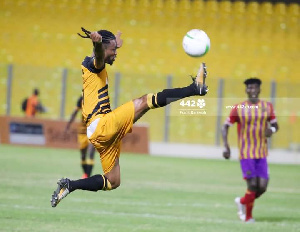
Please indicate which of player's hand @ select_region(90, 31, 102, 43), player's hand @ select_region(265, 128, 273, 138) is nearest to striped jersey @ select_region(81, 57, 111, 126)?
player's hand @ select_region(90, 31, 102, 43)

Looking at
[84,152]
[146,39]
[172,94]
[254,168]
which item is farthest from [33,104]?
[172,94]

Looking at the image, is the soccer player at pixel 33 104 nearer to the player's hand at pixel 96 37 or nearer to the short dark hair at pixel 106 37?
the short dark hair at pixel 106 37

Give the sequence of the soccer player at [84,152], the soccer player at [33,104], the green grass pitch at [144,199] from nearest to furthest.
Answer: the green grass pitch at [144,199] < the soccer player at [84,152] < the soccer player at [33,104]

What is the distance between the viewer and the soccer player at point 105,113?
912 centimetres

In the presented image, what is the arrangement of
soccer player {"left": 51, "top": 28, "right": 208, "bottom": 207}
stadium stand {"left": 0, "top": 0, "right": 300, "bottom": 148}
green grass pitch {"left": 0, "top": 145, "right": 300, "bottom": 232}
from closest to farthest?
soccer player {"left": 51, "top": 28, "right": 208, "bottom": 207}, green grass pitch {"left": 0, "top": 145, "right": 300, "bottom": 232}, stadium stand {"left": 0, "top": 0, "right": 300, "bottom": 148}

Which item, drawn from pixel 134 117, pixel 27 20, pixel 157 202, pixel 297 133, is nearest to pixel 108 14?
pixel 27 20

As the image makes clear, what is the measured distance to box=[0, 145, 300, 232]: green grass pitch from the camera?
1126 centimetres

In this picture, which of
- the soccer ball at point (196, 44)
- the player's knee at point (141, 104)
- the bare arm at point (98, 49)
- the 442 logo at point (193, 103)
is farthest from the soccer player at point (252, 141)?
the 442 logo at point (193, 103)

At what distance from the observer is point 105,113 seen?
9.38 metres

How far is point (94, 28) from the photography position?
102ft

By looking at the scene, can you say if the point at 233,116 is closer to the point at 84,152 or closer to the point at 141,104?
the point at 141,104

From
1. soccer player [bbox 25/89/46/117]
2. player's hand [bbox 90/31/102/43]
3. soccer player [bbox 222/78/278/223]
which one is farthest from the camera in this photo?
soccer player [bbox 25/89/46/117]

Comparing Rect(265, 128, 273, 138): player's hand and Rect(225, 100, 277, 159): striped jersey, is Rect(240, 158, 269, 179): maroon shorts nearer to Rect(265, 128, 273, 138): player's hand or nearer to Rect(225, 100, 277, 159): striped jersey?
Rect(225, 100, 277, 159): striped jersey

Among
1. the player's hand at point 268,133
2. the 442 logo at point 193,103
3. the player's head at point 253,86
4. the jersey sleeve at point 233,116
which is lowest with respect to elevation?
the 442 logo at point 193,103
